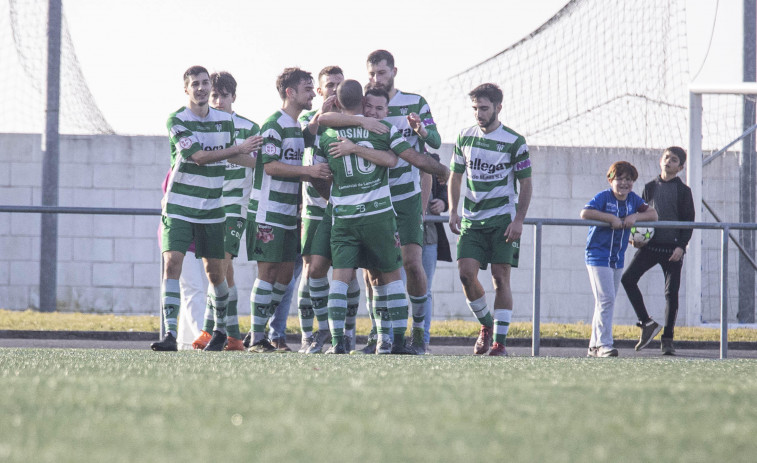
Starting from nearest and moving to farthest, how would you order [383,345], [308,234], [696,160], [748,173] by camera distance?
[383,345], [308,234], [696,160], [748,173]

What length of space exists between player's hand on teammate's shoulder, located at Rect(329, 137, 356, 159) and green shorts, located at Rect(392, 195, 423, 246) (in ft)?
1.99

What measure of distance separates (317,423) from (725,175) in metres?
11.2

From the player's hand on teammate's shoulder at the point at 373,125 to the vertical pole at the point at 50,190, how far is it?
7.06 metres

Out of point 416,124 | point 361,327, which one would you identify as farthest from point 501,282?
point 361,327

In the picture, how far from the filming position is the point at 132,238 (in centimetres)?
1214

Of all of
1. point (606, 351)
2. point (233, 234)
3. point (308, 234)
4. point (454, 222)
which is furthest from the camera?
point (606, 351)

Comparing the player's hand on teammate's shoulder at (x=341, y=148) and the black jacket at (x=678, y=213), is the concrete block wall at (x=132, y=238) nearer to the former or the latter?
the black jacket at (x=678, y=213)

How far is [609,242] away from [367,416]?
16.3 ft

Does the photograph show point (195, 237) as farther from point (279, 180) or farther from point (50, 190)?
point (50, 190)

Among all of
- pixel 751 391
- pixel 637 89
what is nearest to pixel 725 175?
pixel 637 89

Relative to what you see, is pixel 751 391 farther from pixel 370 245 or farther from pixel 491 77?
pixel 491 77

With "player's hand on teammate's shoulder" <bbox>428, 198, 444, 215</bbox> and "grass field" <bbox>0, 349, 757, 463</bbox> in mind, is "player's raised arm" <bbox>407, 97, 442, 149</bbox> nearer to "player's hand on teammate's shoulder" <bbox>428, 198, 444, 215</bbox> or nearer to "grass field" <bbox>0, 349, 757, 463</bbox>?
"player's hand on teammate's shoulder" <bbox>428, 198, 444, 215</bbox>

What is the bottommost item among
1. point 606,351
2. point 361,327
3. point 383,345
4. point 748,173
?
point 361,327

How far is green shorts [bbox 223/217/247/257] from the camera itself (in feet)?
21.6
